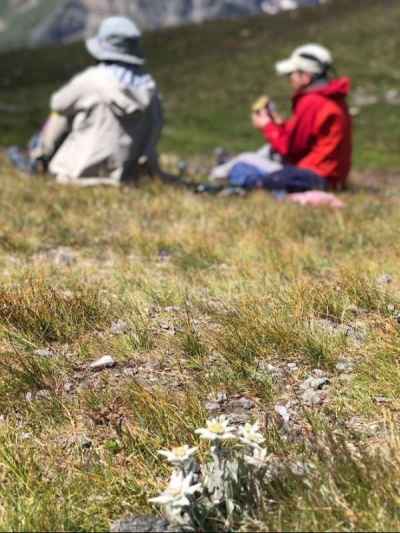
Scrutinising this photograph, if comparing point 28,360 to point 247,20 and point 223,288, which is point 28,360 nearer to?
point 223,288

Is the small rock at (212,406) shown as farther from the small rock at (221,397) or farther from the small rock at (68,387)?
the small rock at (68,387)

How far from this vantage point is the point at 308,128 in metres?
10.8

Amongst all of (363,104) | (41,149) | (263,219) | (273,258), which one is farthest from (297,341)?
(363,104)

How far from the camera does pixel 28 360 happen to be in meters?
3.69

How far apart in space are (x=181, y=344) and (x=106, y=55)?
7.33 metres

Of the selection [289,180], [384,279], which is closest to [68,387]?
[384,279]

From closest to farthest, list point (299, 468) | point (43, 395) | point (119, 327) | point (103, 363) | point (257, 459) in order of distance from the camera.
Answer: point (257, 459)
point (299, 468)
point (43, 395)
point (103, 363)
point (119, 327)

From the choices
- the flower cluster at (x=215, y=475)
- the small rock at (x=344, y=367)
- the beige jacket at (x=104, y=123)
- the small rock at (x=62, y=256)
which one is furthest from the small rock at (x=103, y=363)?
the beige jacket at (x=104, y=123)

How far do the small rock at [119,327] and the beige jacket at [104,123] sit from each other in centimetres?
649

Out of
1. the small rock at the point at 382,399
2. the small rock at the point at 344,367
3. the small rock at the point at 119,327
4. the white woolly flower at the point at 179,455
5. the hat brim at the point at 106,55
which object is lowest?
the small rock at the point at 119,327

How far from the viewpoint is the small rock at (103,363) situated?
3.81 meters

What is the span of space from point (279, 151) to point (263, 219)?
3463 mm

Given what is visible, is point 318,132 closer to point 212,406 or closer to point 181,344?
point 181,344

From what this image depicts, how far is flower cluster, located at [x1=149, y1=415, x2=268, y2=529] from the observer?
7.50 feet
